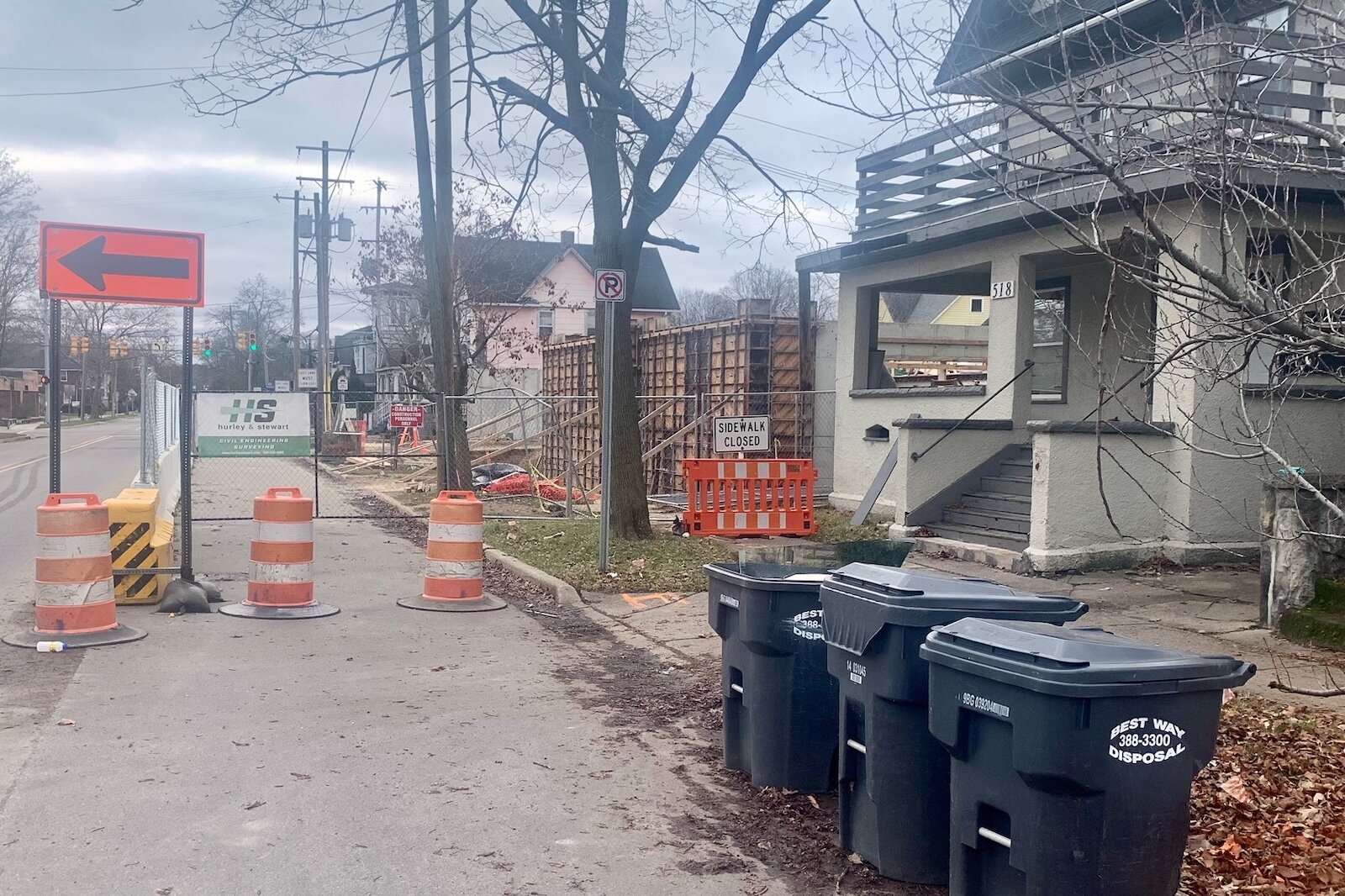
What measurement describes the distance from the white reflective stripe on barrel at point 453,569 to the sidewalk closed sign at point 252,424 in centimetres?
488

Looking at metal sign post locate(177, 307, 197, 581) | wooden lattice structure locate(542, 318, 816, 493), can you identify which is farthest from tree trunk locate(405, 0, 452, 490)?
metal sign post locate(177, 307, 197, 581)

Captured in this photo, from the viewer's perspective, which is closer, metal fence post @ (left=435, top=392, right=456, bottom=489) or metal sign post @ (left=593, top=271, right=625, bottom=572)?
metal sign post @ (left=593, top=271, right=625, bottom=572)

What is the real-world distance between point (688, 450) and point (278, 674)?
14.3 meters

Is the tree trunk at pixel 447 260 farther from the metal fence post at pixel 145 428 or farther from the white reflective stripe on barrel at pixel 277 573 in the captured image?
the white reflective stripe on barrel at pixel 277 573

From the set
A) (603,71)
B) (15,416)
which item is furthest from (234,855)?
(15,416)

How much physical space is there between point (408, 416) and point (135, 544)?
1699 cm

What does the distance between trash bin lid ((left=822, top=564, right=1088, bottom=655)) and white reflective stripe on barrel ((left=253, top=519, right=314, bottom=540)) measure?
6434 mm

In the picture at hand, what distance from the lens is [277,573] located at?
10.1 m

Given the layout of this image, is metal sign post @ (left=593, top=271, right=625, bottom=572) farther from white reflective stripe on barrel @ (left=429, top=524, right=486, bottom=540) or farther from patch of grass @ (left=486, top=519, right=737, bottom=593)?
white reflective stripe on barrel @ (left=429, top=524, right=486, bottom=540)

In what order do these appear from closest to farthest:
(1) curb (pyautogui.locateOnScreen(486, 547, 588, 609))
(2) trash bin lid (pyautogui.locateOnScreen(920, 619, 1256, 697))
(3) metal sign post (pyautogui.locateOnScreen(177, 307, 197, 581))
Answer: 1. (2) trash bin lid (pyautogui.locateOnScreen(920, 619, 1256, 697))
2. (3) metal sign post (pyautogui.locateOnScreen(177, 307, 197, 581))
3. (1) curb (pyautogui.locateOnScreen(486, 547, 588, 609))

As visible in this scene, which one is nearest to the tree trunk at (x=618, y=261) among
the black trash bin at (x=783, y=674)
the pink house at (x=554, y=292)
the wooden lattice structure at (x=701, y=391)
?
the wooden lattice structure at (x=701, y=391)

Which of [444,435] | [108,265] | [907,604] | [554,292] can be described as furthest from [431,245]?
[554,292]

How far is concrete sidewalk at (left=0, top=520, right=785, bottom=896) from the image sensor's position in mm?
4523

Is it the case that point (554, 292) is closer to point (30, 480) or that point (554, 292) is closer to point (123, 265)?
point (30, 480)
